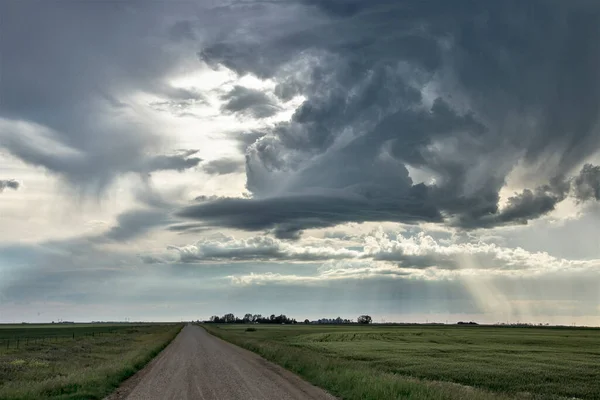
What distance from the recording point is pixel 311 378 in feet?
89.6

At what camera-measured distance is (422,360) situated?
48219mm

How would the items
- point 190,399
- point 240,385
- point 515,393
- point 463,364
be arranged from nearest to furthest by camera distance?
point 190,399 < point 240,385 < point 515,393 < point 463,364

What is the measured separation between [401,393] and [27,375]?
78.5ft

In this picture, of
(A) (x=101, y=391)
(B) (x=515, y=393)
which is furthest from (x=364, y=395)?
(B) (x=515, y=393)

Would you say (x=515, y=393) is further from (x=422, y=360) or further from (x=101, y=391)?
(x=101, y=391)

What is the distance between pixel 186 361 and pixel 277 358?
7326mm

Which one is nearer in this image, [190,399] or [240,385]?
[190,399]

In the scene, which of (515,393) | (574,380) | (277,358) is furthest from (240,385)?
(574,380)

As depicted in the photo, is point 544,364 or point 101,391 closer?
point 101,391

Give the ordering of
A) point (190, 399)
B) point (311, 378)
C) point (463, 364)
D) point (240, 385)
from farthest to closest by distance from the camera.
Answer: point (463, 364)
point (311, 378)
point (240, 385)
point (190, 399)

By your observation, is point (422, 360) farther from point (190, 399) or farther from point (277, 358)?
point (190, 399)

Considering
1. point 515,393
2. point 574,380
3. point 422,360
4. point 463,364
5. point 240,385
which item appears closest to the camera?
point 240,385

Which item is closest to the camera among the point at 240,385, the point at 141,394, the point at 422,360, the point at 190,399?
the point at 190,399

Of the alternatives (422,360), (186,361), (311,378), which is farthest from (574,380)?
(186,361)
